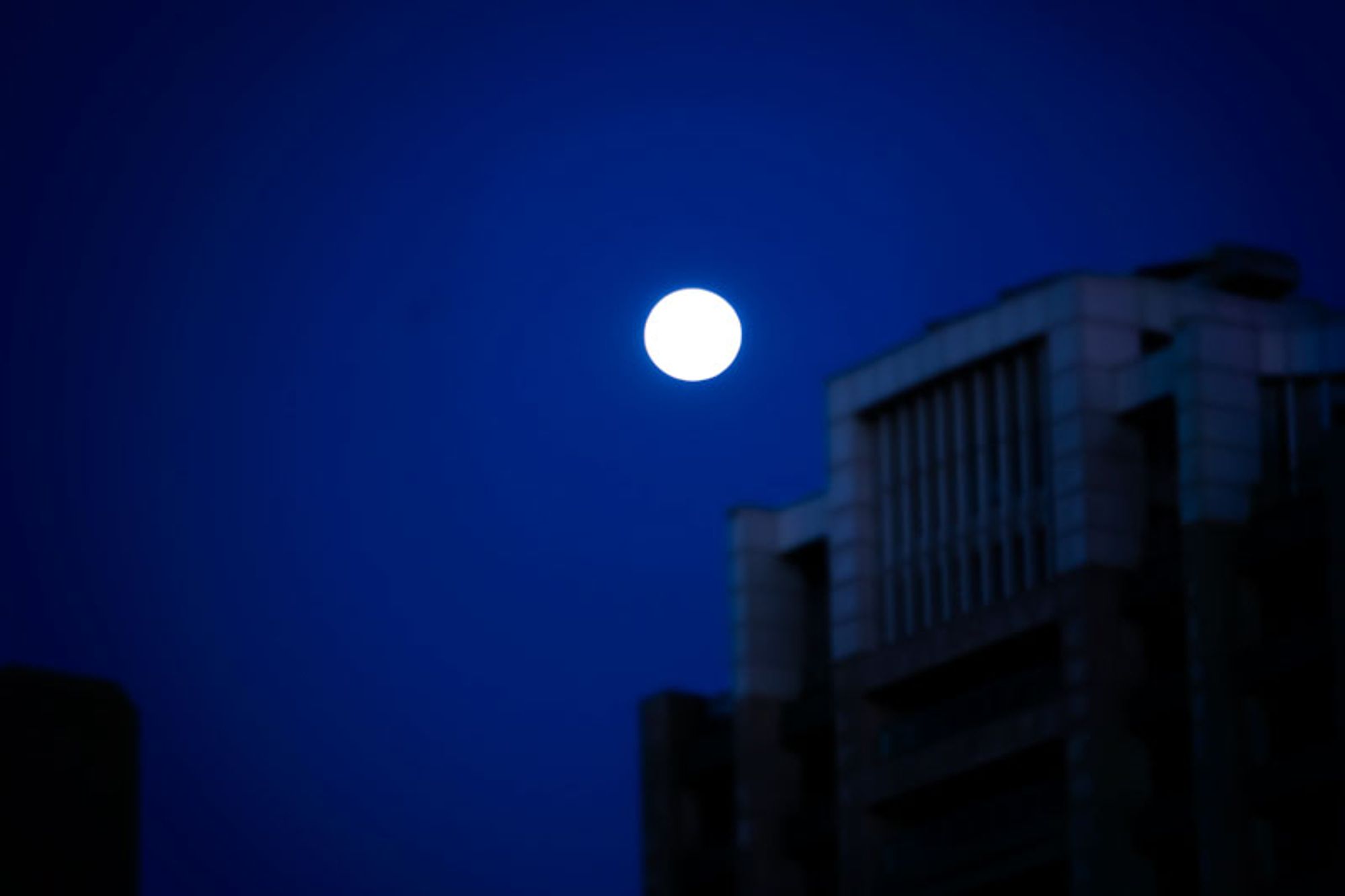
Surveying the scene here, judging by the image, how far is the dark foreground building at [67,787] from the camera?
87.3 feet

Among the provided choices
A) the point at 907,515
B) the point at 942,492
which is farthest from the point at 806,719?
the point at 942,492

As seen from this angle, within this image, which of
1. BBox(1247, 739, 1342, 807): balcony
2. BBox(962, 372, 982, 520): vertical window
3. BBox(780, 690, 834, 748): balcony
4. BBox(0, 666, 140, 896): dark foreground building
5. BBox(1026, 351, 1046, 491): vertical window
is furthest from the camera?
BBox(780, 690, 834, 748): balcony

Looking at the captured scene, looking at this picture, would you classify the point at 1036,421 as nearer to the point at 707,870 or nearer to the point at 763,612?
the point at 763,612

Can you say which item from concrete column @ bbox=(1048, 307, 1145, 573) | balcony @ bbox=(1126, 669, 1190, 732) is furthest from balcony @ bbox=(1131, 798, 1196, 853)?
concrete column @ bbox=(1048, 307, 1145, 573)

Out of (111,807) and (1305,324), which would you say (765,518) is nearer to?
(1305,324)

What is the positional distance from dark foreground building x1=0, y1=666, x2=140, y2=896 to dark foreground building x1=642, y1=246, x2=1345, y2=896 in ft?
187

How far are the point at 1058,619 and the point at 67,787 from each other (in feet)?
217

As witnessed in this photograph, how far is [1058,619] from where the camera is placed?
90438mm

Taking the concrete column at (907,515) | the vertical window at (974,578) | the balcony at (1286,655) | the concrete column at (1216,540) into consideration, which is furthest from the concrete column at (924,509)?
the balcony at (1286,655)

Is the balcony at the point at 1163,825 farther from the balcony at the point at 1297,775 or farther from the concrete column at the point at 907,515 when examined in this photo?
the concrete column at the point at 907,515

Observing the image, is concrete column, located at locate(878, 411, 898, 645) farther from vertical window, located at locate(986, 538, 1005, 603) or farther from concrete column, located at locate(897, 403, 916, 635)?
vertical window, located at locate(986, 538, 1005, 603)

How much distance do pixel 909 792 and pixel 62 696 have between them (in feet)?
232

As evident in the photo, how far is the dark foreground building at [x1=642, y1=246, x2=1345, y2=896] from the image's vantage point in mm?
83312

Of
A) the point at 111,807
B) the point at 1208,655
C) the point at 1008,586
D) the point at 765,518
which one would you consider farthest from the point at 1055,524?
the point at 111,807
